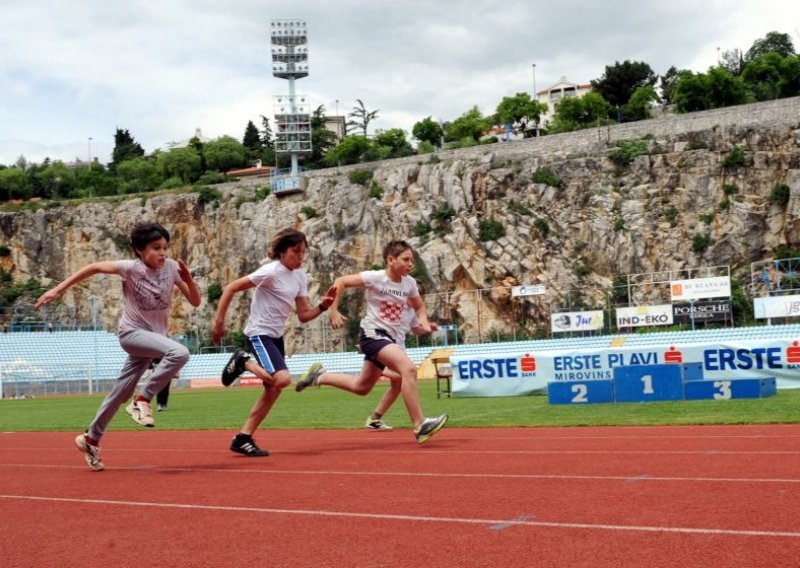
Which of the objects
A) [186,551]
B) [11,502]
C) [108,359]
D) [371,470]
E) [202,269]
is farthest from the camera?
[202,269]

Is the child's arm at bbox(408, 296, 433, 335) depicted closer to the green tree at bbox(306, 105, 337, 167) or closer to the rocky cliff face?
the rocky cliff face

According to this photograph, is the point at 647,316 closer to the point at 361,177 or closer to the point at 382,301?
the point at 361,177

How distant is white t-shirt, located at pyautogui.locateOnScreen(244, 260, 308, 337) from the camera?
9.09m

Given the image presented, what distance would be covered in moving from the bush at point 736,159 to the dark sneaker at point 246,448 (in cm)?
5594

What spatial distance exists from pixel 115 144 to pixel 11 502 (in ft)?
438

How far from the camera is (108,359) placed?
62.5 metres

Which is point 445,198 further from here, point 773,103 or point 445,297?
point 773,103

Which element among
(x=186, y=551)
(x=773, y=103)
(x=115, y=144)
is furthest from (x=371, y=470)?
(x=115, y=144)

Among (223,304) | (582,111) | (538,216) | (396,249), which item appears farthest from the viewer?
(582,111)

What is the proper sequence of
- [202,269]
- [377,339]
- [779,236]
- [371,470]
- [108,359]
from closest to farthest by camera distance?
[371,470], [377,339], [779,236], [108,359], [202,269]

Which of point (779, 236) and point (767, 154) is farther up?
point (767, 154)

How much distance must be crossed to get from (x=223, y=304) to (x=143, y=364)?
1056 millimetres

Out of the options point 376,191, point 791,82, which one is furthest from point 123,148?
point 791,82

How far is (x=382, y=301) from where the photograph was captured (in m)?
9.85
